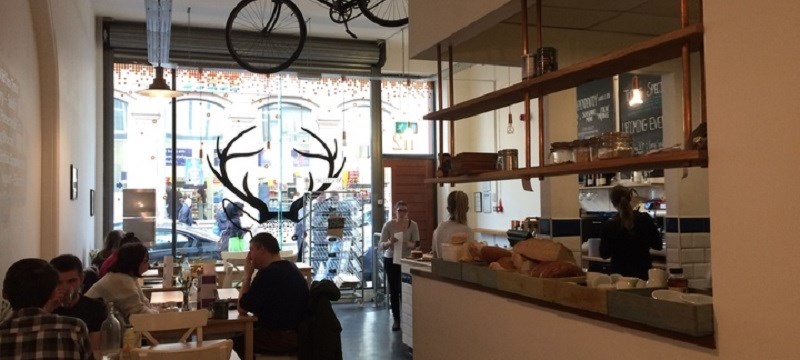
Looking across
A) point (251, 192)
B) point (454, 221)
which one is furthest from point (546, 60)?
point (251, 192)

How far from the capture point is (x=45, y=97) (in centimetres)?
571

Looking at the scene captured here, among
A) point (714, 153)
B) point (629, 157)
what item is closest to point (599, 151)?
point (629, 157)

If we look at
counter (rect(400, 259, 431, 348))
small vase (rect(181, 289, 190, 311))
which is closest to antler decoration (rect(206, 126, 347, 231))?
counter (rect(400, 259, 431, 348))

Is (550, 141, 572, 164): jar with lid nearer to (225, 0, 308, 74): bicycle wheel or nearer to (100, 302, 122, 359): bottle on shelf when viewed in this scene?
(100, 302, 122, 359): bottle on shelf

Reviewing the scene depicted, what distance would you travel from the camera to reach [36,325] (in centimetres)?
278

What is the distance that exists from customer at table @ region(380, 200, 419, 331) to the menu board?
2.85 meters

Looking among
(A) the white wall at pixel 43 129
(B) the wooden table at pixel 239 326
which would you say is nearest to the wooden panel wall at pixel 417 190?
(A) the white wall at pixel 43 129

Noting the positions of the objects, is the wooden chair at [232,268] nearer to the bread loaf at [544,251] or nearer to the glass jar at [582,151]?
the bread loaf at [544,251]

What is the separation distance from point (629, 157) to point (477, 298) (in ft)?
4.30

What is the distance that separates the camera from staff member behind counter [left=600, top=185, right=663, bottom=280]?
16.5 feet

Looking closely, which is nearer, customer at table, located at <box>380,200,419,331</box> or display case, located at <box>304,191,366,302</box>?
customer at table, located at <box>380,200,419,331</box>

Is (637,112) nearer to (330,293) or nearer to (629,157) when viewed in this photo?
(330,293)

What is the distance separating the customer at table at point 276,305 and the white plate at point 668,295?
9.94 feet

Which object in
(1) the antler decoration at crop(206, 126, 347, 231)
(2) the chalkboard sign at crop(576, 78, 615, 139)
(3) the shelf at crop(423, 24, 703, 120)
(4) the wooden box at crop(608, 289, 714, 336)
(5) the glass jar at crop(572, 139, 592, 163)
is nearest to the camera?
(4) the wooden box at crop(608, 289, 714, 336)
